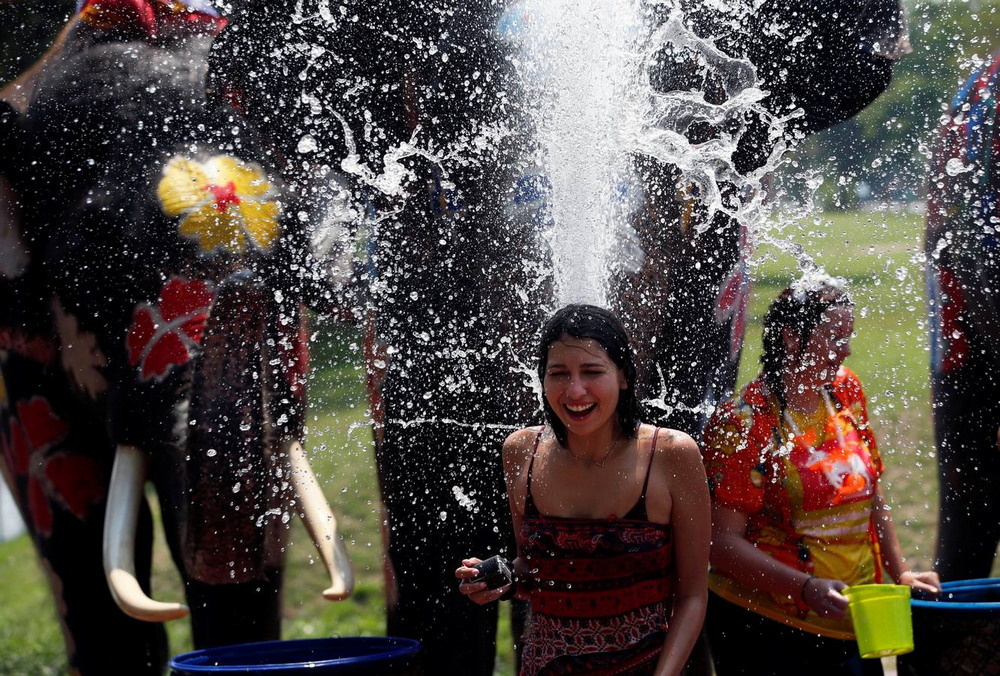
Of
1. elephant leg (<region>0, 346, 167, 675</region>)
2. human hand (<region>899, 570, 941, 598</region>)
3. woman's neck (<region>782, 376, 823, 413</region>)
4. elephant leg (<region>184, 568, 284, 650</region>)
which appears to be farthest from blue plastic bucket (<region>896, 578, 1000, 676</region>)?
elephant leg (<region>0, 346, 167, 675</region>)

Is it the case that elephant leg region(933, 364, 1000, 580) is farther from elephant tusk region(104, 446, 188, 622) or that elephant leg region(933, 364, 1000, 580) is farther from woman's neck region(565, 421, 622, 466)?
elephant tusk region(104, 446, 188, 622)

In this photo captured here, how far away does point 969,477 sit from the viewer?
4.21m

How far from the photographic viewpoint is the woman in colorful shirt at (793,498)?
2.92 m

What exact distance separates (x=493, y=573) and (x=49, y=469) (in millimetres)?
1993

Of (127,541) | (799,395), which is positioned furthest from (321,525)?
(799,395)

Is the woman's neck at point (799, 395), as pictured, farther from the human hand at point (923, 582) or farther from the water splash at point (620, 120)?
the water splash at point (620, 120)

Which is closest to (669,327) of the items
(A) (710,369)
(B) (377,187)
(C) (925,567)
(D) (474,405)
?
(A) (710,369)

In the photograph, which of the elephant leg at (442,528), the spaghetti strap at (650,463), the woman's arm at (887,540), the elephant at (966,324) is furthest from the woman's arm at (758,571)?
the elephant at (966,324)

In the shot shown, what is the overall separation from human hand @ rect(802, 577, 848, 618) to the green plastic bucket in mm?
61

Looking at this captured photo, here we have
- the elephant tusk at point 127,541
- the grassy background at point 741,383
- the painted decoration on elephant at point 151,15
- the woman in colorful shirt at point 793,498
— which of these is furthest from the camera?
the painted decoration on elephant at point 151,15

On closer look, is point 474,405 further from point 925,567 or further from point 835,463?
point 925,567

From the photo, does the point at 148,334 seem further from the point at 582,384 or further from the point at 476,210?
the point at 582,384

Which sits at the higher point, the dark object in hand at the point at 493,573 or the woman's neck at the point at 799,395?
the woman's neck at the point at 799,395

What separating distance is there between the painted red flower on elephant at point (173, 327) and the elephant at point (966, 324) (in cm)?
198
